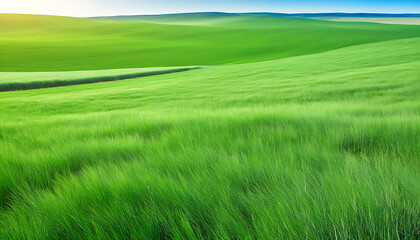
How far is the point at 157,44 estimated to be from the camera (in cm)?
5069

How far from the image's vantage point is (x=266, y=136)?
4.53 feet

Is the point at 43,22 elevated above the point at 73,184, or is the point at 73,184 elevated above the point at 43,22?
the point at 43,22

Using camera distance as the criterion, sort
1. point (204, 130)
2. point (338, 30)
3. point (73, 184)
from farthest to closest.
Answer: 1. point (338, 30)
2. point (204, 130)
3. point (73, 184)

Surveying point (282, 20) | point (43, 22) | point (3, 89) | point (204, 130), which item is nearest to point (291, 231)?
point (204, 130)

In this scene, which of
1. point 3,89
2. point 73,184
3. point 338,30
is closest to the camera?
point 73,184

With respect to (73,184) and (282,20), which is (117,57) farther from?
(282,20)

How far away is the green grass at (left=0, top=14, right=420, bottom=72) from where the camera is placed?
38469 mm

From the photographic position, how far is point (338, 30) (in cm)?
5050

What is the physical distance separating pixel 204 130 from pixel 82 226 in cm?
112

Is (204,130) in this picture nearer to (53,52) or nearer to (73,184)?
(73,184)

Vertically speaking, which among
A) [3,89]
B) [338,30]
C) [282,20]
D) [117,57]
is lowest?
[3,89]

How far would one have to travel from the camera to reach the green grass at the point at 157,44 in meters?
38.5

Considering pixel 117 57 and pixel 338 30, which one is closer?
pixel 117 57

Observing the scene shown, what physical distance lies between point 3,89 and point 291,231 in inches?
858
